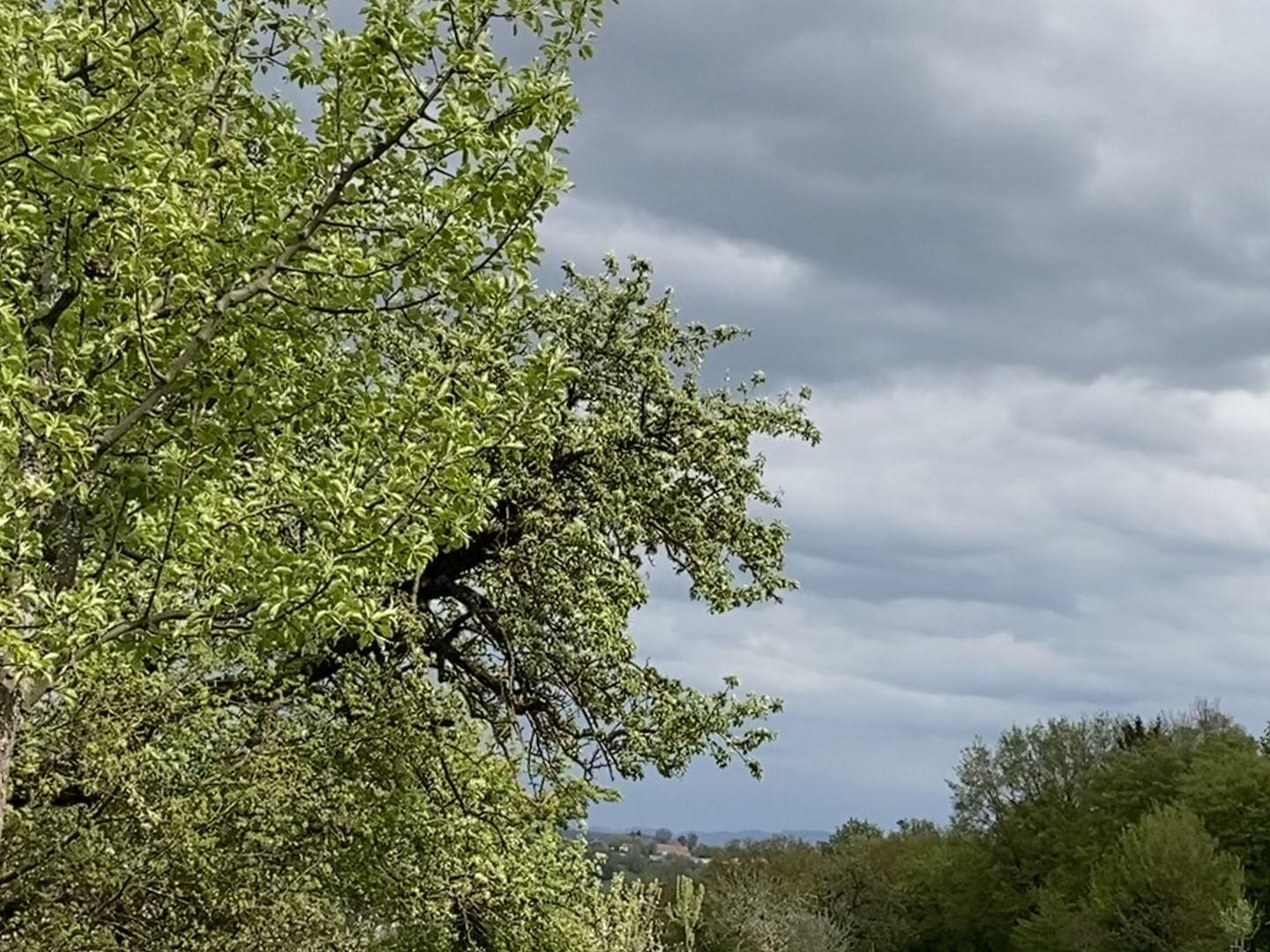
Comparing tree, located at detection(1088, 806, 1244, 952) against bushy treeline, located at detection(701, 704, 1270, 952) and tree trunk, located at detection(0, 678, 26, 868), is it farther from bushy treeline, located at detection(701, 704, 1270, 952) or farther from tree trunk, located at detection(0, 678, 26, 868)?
tree trunk, located at detection(0, 678, 26, 868)

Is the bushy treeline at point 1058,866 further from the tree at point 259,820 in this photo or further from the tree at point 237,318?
the tree at point 237,318

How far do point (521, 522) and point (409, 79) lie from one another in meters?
9.04

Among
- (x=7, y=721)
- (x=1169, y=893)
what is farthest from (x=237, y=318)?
(x=1169, y=893)

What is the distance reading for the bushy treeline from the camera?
189ft

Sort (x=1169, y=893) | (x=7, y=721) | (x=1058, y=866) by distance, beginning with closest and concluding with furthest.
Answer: (x=7, y=721) < (x=1169, y=893) < (x=1058, y=866)

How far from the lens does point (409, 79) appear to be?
27.1 feet

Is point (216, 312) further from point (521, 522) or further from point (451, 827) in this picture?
point (451, 827)

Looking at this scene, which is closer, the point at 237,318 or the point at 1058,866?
the point at 237,318

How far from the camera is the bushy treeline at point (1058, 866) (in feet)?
189

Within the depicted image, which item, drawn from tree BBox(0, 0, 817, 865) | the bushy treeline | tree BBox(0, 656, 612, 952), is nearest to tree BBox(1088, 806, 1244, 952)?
the bushy treeline

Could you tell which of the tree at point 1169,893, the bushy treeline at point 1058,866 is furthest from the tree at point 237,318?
the tree at point 1169,893

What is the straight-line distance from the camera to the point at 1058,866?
71312mm

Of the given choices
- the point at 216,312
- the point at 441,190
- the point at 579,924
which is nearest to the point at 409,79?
the point at 441,190

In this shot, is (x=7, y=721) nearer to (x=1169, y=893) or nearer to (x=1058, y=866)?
(x=1169, y=893)
